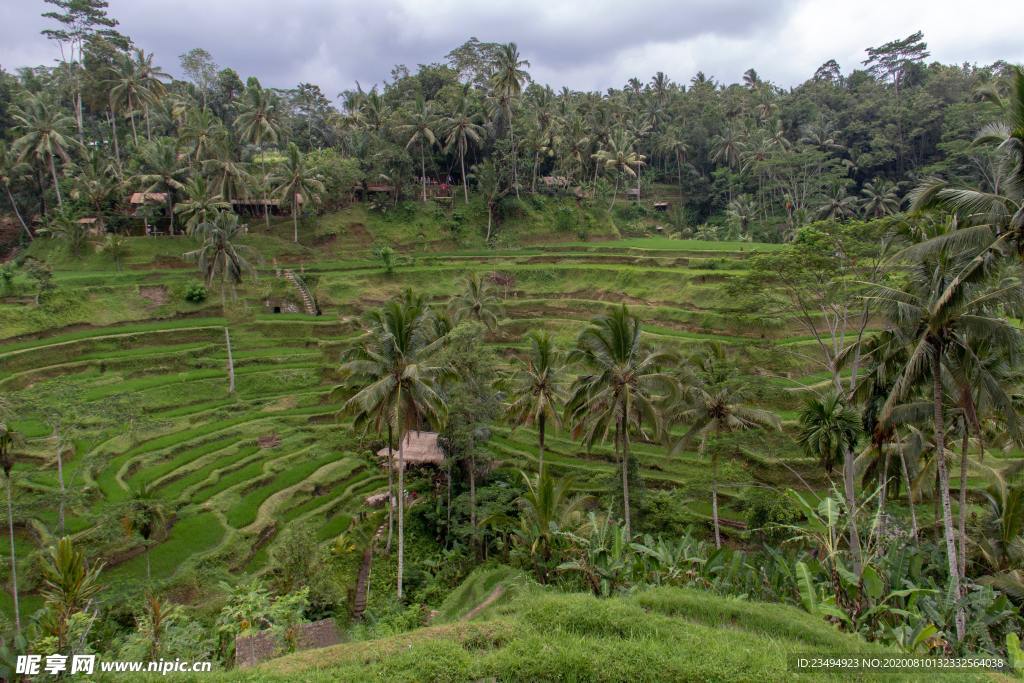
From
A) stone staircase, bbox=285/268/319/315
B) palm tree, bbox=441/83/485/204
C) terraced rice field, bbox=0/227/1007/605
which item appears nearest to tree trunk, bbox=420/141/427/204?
palm tree, bbox=441/83/485/204

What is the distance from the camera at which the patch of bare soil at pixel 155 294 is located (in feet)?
141

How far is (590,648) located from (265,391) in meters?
31.0

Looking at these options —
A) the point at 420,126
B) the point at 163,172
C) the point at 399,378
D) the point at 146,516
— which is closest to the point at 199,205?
the point at 163,172

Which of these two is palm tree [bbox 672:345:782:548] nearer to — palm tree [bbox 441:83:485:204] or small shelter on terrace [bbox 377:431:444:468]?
small shelter on terrace [bbox 377:431:444:468]

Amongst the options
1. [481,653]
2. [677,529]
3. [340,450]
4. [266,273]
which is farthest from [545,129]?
[481,653]

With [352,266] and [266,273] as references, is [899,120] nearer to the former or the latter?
[352,266]

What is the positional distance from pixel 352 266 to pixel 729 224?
144 ft

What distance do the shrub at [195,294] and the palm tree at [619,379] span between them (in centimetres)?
3418

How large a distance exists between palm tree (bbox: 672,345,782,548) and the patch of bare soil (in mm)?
39139

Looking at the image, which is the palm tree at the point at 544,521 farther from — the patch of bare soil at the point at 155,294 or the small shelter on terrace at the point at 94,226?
the small shelter on terrace at the point at 94,226

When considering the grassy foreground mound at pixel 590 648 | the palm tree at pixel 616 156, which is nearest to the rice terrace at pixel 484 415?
the grassy foreground mound at pixel 590 648

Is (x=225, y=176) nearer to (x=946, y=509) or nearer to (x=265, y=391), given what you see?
(x=265, y=391)

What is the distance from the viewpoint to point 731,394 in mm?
22781

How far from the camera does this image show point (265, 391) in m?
36.3
